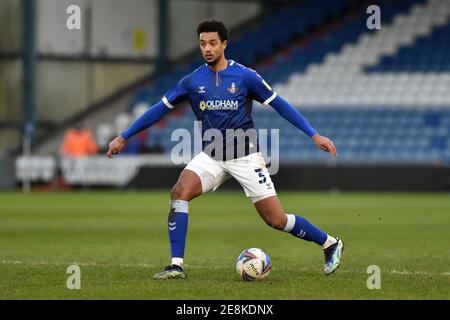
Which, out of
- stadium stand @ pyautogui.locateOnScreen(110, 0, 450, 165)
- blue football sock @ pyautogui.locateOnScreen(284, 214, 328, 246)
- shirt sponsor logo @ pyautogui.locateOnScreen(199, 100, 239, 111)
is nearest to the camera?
shirt sponsor logo @ pyautogui.locateOnScreen(199, 100, 239, 111)

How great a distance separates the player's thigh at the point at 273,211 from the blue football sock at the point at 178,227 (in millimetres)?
669

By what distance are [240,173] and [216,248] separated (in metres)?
3.35

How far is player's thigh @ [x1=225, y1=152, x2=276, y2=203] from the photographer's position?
8.89 meters

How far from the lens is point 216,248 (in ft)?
39.8

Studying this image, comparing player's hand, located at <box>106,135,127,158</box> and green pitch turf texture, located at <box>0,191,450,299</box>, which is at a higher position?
player's hand, located at <box>106,135,127,158</box>

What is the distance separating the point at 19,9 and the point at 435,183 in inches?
528

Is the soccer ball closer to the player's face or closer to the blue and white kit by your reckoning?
the blue and white kit

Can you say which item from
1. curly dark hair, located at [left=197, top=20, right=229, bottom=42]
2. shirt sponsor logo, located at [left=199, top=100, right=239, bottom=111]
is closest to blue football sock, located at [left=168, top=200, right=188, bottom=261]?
shirt sponsor logo, located at [left=199, top=100, right=239, bottom=111]

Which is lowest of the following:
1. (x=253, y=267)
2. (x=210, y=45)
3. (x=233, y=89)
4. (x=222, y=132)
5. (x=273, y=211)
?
(x=253, y=267)

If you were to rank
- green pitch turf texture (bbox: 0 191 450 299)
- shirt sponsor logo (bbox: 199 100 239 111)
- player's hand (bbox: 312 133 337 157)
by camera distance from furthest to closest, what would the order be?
1. shirt sponsor logo (bbox: 199 100 239 111)
2. player's hand (bbox: 312 133 337 157)
3. green pitch turf texture (bbox: 0 191 450 299)

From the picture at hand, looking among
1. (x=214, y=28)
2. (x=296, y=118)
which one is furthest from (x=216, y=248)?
(x=214, y=28)

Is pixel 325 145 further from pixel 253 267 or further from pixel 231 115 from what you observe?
pixel 253 267

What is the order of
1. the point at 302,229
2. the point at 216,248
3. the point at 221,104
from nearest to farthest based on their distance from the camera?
1. the point at 221,104
2. the point at 302,229
3. the point at 216,248

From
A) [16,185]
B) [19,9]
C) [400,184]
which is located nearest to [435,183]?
[400,184]
